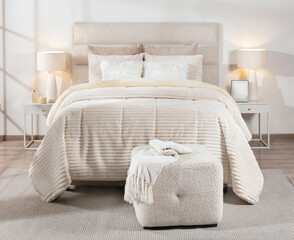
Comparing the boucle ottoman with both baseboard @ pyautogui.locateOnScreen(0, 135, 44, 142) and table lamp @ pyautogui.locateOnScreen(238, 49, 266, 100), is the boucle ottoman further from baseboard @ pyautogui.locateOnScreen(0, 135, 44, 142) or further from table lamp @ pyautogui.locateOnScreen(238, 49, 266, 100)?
baseboard @ pyautogui.locateOnScreen(0, 135, 44, 142)

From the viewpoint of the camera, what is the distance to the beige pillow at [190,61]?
5.31 meters

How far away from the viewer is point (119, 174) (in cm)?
370

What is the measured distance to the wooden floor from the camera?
4.72m

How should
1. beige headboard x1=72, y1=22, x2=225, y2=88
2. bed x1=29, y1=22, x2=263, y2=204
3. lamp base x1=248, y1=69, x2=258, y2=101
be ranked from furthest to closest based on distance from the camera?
beige headboard x1=72, y1=22, x2=225, y2=88 < lamp base x1=248, y1=69, x2=258, y2=101 < bed x1=29, y1=22, x2=263, y2=204

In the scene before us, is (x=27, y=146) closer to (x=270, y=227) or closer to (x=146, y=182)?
(x=146, y=182)

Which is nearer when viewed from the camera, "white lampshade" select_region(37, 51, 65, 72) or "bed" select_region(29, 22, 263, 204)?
"bed" select_region(29, 22, 263, 204)

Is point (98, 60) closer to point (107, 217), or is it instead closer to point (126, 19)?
point (126, 19)

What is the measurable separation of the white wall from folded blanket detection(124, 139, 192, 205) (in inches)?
111

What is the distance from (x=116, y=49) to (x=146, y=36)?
1.36ft

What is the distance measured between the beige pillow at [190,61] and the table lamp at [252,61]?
48cm

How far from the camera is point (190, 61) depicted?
5.36 m

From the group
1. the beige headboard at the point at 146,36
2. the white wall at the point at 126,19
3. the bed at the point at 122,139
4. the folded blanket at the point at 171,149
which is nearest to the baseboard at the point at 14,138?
the white wall at the point at 126,19

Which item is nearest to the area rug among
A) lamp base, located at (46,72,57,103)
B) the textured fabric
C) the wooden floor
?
the textured fabric

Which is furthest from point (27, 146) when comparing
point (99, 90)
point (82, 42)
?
point (99, 90)
